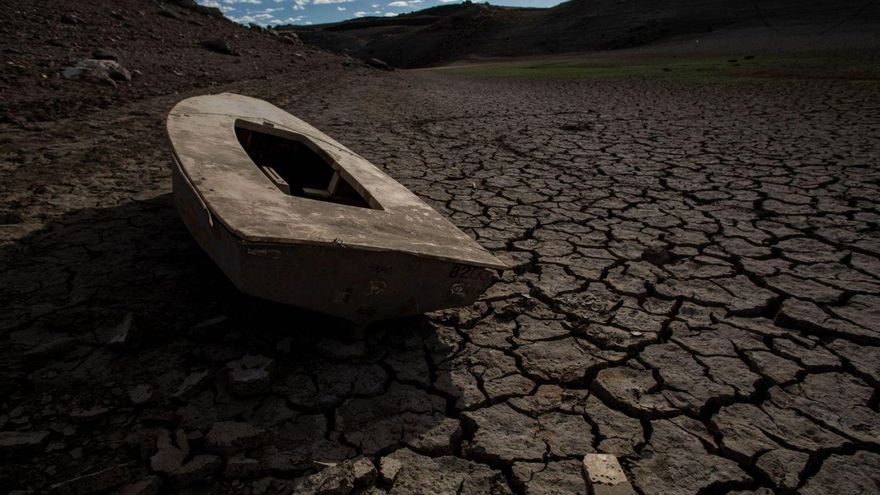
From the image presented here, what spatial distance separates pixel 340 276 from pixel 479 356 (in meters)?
0.65

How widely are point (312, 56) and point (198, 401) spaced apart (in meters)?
15.9

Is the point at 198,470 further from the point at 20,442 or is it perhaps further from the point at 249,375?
the point at 20,442

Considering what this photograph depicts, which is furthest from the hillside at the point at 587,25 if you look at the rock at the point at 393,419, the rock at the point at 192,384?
the rock at the point at 192,384

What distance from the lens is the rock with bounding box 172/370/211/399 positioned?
1.49m

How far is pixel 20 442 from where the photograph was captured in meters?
1.25

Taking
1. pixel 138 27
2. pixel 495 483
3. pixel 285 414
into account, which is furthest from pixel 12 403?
pixel 138 27

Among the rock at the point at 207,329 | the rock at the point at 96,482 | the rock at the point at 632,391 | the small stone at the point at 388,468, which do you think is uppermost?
the rock at the point at 207,329

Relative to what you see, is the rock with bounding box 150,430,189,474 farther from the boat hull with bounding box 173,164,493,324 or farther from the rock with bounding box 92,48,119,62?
the rock with bounding box 92,48,119,62

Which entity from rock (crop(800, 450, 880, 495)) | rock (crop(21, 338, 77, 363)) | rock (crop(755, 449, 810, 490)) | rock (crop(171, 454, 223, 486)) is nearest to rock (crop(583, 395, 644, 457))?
rock (crop(755, 449, 810, 490))

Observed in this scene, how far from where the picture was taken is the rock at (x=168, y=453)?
49.2 inches

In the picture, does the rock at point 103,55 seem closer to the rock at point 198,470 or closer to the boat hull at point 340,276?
the boat hull at point 340,276

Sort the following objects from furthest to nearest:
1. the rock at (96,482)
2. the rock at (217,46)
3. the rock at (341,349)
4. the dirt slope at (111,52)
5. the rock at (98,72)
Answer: the rock at (217,46) → the rock at (98,72) → the dirt slope at (111,52) → the rock at (341,349) → the rock at (96,482)

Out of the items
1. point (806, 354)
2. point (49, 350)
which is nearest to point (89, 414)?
point (49, 350)

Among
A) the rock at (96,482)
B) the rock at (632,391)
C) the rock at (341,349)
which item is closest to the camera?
the rock at (96,482)
